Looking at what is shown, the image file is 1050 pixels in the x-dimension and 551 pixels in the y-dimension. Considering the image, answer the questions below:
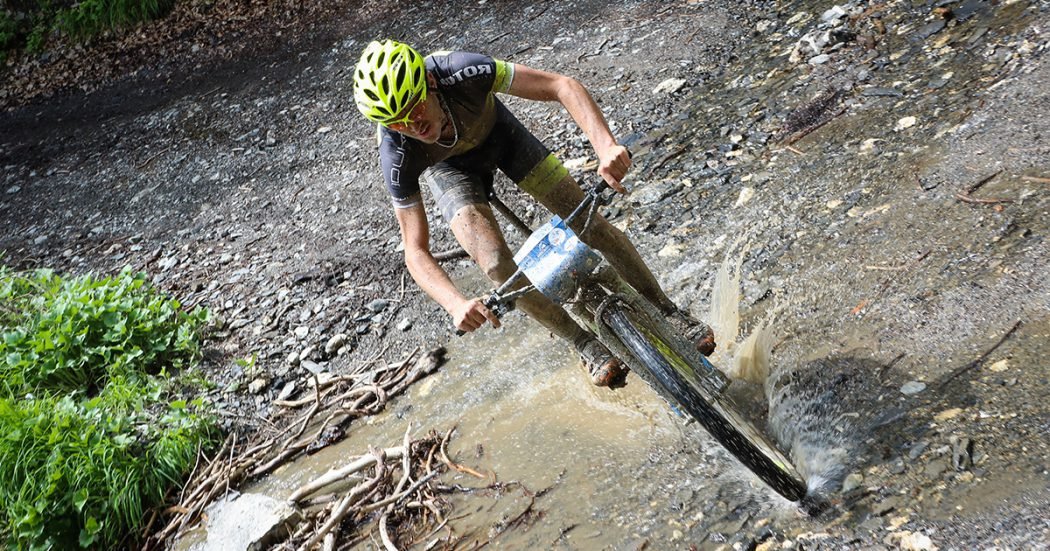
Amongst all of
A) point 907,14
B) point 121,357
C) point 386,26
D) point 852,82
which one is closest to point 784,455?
point 852,82

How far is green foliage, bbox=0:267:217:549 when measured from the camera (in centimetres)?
504

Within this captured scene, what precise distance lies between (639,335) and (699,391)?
0.35 m

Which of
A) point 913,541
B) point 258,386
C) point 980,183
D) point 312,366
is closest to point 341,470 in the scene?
point 312,366

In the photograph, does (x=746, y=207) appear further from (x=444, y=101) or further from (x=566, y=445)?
(x=444, y=101)

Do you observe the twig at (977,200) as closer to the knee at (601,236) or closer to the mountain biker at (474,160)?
the mountain biker at (474,160)

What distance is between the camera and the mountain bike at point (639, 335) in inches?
125

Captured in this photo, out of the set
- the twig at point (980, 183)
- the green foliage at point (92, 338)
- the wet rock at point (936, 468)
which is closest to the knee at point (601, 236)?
the wet rock at point (936, 468)

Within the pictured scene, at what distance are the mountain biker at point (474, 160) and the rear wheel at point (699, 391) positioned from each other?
1.55 feet

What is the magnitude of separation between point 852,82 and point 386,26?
586 cm

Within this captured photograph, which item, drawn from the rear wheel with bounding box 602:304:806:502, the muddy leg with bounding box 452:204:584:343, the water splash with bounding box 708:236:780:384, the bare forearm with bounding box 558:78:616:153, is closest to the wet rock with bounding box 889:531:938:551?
the rear wheel with bounding box 602:304:806:502

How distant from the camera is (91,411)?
18.1 feet

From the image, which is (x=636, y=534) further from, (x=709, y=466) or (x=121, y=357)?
(x=121, y=357)

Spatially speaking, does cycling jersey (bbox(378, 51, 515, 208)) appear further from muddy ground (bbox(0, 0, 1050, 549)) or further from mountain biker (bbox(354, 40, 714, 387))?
muddy ground (bbox(0, 0, 1050, 549))

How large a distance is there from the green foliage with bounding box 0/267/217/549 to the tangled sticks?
0.27 m
